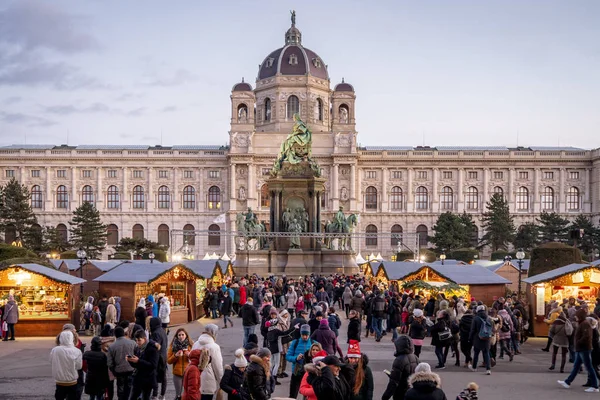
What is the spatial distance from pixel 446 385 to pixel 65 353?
789 cm

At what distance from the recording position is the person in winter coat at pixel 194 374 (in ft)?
32.8

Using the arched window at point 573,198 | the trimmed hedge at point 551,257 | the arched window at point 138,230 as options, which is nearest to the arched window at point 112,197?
the arched window at point 138,230

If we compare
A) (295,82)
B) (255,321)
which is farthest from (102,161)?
(255,321)

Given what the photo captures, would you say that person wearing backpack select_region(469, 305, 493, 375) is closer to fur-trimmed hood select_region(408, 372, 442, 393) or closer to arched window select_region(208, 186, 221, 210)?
fur-trimmed hood select_region(408, 372, 442, 393)

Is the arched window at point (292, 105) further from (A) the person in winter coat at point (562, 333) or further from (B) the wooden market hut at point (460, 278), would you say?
(A) the person in winter coat at point (562, 333)

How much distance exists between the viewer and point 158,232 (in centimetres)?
9550

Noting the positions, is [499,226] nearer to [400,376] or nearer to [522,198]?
[522,198]

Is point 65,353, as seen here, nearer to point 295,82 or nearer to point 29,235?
point 29,235

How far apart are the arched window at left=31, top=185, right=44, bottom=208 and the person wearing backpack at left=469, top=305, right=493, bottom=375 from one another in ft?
287

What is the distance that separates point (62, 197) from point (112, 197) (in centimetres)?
670

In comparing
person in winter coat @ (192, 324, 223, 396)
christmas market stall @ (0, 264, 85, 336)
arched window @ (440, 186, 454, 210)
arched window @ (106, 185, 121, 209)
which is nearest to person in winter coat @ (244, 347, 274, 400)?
person in winter coat @ (192, 324, 223, 396)

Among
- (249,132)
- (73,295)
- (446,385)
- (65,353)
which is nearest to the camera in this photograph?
(65,353)

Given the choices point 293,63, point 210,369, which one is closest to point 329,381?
point 210,369

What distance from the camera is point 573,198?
95.6m
